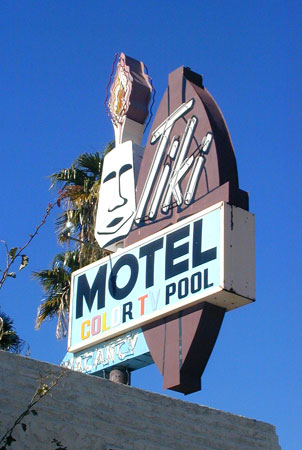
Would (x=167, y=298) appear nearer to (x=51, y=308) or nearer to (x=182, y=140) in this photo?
(x=182, y=140)

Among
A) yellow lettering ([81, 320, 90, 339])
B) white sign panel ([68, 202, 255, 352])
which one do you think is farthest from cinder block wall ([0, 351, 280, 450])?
yellow lettering ([81, 320, 90, 339])

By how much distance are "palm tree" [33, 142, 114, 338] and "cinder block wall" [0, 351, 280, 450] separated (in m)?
7.87

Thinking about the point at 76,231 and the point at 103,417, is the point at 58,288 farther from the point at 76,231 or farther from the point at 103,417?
the point at 103,417

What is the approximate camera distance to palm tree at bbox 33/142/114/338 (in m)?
24.8

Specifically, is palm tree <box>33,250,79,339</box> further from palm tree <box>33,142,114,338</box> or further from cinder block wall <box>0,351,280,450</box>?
cinder block wall <box>0,351,280,450</box>

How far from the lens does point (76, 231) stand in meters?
25.4

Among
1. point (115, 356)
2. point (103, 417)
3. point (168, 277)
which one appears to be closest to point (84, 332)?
point (115, 356)

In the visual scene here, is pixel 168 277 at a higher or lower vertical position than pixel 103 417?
higher

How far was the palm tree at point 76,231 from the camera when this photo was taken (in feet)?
81.2

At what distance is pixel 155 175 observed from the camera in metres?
19.7

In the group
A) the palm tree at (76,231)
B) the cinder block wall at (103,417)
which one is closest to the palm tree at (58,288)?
the palm tree at (76,231)

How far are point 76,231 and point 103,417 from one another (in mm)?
9972

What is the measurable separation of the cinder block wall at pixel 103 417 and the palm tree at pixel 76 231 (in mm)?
7872

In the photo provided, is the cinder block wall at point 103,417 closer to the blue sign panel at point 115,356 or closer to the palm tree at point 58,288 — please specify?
the blue sign panel at point 115,356
